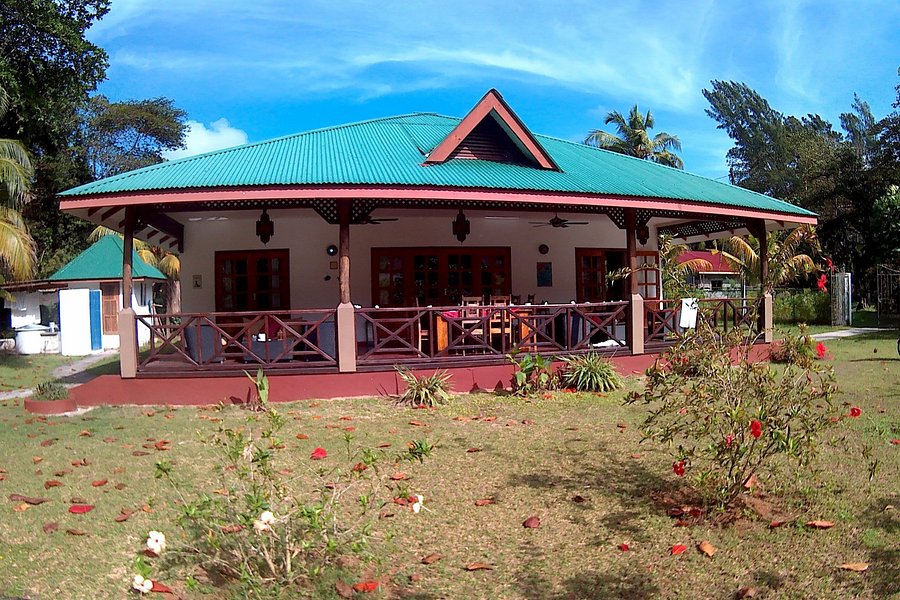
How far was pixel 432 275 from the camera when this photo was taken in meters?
13.6

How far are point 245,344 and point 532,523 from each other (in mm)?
7383

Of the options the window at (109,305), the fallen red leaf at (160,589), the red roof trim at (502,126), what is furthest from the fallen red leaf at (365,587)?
the window at (109,305)

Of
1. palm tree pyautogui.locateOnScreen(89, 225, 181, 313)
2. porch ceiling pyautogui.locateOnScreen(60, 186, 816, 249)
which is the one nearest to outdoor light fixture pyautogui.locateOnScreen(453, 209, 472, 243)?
porch ceiling pyautogui.locateOnScreen(60, 186, 816, 249)

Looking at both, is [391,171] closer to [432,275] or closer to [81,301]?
[432,275]

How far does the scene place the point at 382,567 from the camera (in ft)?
13.4

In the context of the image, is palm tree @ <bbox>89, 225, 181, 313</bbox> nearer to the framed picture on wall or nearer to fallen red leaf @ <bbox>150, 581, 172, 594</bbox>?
the framed picture on wall

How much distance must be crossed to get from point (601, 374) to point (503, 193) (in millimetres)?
3210

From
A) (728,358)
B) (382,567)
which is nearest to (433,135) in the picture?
(728,358)

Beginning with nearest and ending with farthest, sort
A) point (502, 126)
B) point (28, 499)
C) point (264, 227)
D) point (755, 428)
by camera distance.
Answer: point (755, 428), point (28, 499), point (264, 227), point (502, 126)

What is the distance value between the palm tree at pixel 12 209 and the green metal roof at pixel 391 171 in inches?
281

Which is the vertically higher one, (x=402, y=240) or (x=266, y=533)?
(x=402, y=240)

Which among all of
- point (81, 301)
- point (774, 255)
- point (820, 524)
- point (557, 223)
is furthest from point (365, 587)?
point (774, 255)

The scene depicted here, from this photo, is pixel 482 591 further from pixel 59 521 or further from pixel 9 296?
pixel 9 296

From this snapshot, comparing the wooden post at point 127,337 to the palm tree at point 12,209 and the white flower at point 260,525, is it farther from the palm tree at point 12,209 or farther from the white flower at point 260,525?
the palm tree at point 12,209
